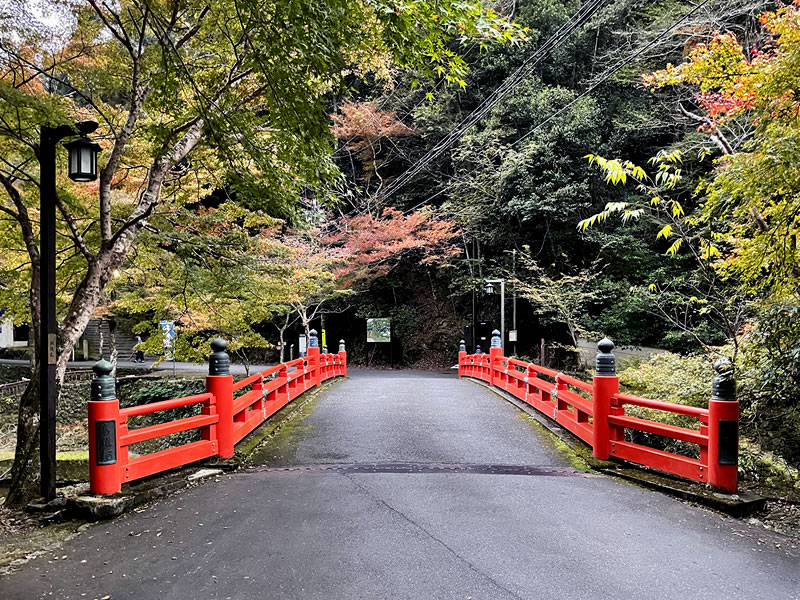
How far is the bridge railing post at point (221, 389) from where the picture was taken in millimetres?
5844

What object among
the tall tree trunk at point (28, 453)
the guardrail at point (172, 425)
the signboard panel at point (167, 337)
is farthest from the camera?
the signboard panel at point (167, 337)

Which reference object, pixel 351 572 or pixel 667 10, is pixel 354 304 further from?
pixel 351 572

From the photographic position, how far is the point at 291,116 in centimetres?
424

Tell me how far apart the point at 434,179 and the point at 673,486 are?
20.7m

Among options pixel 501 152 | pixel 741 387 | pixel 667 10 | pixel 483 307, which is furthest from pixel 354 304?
pixel 741 387

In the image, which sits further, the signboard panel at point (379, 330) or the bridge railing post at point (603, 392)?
the signboard panel at point (379, 330)

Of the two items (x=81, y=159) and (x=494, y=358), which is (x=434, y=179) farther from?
(x=81, y=159)

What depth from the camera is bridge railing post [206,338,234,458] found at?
19.2 feet

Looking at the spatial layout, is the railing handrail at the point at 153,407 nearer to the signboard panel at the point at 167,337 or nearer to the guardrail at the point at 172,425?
the guardrail at the point at 172,425

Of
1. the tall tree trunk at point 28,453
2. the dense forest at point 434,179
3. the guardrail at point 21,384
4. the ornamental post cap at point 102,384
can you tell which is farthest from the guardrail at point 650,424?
the guardrail at point 21,384

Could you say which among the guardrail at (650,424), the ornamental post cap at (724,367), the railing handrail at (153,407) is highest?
the ornamental post cap at (724,367)

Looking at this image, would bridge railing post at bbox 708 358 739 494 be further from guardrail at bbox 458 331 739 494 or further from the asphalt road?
the asphalt road

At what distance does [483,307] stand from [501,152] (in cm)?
691

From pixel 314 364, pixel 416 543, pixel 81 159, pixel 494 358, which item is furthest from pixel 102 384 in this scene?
pixel 494 358
